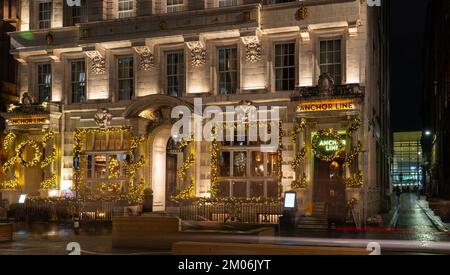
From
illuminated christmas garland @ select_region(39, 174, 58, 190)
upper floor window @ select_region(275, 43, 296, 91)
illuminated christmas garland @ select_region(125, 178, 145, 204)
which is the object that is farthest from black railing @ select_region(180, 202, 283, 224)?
illuminated christmas garland @ select_region(39, 174, 58, 190)

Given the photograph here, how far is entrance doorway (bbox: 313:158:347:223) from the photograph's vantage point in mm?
31703

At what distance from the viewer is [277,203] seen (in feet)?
103

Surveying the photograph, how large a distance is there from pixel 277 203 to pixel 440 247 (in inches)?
430

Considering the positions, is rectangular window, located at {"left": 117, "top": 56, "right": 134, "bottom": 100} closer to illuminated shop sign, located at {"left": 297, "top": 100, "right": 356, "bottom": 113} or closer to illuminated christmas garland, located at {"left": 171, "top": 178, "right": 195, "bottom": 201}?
illuminated christmas garland, located at {"left": 171, "top": 178, "right": 195, "bottom": 201}

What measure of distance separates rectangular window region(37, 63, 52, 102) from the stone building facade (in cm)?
8

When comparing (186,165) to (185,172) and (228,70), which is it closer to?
(185,172)

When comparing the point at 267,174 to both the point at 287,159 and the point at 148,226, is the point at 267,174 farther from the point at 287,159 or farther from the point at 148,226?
the point at 148,226

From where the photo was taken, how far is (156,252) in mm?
18953

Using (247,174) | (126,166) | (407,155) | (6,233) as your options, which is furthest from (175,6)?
(407,155)

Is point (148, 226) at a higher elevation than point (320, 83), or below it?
below

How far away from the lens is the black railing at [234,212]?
30984 mm

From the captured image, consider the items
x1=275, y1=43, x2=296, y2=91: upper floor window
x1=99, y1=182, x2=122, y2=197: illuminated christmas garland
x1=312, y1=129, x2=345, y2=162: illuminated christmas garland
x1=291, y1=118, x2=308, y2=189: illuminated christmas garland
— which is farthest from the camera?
x1=99, y1=182, x2=122, y2=197: illuminated christmas garland
